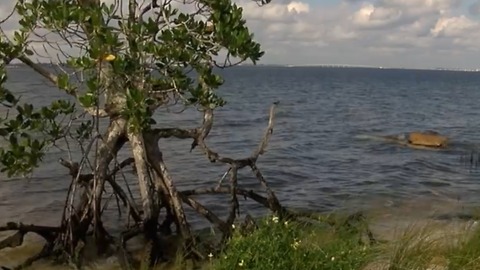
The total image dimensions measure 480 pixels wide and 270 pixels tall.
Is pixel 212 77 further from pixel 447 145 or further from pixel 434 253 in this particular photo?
pixel 447 145

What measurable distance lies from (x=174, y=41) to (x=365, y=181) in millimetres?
11748

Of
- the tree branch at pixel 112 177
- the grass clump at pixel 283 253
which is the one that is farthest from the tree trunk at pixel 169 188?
the grass clump at pixel 283 253

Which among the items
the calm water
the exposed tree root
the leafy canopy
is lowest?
the calm water

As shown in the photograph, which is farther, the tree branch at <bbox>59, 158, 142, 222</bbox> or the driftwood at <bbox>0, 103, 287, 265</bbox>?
the tree branch at <bbox>59, 158, 142, 222</bbox>

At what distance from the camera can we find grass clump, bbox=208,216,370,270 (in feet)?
20.0

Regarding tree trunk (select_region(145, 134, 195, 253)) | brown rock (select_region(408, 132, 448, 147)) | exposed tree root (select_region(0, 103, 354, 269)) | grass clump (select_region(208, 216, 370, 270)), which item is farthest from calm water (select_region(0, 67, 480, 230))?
grass clump (select_region(208, 216, 370, 270))

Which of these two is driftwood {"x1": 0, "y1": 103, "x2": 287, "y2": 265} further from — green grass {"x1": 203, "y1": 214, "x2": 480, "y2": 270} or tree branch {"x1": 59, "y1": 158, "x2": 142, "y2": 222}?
green grass {"x1": 203, "y1": 214, "x2": 480, "y2": 270}

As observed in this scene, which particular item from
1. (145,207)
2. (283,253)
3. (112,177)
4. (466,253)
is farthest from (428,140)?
(283,253)

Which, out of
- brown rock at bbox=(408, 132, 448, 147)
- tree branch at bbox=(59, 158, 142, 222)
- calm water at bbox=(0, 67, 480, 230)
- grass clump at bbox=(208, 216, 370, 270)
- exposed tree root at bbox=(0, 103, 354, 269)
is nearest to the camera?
grass clump at bbox=(208, 216, 370, 270)

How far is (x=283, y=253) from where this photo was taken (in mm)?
6188

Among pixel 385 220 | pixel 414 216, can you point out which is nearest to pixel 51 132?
pixel 385 220

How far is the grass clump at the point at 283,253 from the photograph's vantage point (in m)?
6.09

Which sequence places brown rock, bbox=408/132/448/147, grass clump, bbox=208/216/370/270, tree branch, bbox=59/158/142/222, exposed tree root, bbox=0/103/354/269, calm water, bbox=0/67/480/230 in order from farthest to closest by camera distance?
brown rock, bbox=408/132/448/147 → calm water, bbox=0/67/480/230 → tree branch, bbox=59/158/142/222 → exposed tree root, bbox=0/103/354/269 → grass clump, bbox=208/216/370/270

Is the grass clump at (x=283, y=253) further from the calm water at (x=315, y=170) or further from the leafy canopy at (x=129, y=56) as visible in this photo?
the calm water at (x=315, y=170)
